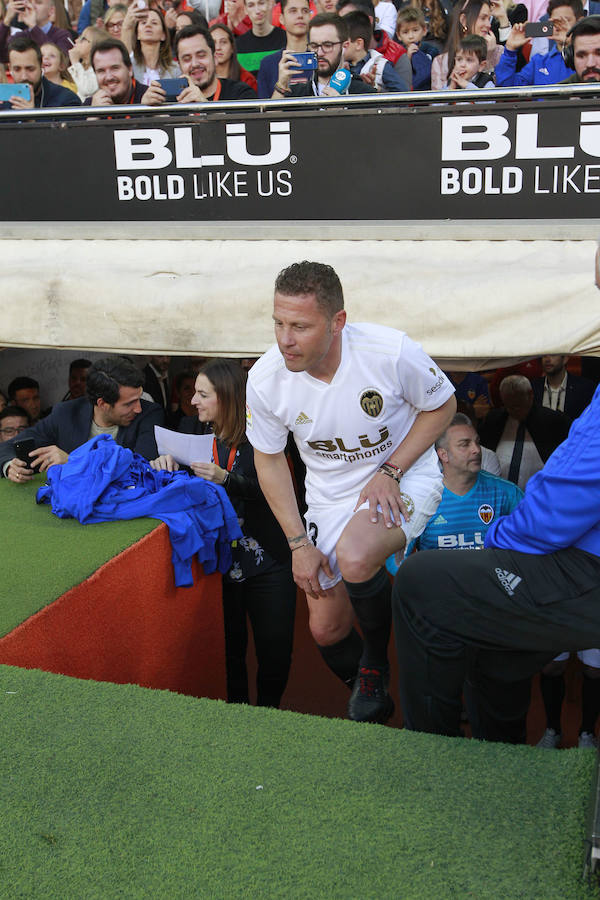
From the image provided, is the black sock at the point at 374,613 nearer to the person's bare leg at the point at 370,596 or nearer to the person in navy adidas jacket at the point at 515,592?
the person's bare leg at the point at 370,596

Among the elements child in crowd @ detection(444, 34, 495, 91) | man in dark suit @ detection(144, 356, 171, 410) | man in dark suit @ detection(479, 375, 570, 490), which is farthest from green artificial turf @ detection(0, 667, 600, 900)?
child in crowd @ detection(444, 34, 495, 91)

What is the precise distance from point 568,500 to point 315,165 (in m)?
3.31

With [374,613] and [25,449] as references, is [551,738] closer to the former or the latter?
[374,613]

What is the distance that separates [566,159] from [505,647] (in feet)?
10.3

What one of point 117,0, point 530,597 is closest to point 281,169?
point 530,597

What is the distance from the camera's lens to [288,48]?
641cm

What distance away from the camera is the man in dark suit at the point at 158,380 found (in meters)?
6.88

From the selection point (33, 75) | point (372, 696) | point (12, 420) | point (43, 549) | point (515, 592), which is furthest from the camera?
point (33, 75)

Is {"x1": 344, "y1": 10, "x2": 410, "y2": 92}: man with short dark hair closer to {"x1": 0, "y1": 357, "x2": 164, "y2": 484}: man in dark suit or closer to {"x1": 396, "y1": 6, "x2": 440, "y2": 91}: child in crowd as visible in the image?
{"x1": 396, "y1": 6, "x2": 440, "y2": 91}: child in crowd

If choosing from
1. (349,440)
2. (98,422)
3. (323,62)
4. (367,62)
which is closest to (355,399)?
(349,440)

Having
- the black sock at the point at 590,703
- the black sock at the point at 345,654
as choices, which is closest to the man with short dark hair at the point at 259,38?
the black sock at the point at 345,654

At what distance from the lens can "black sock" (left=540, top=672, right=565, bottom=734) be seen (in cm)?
451

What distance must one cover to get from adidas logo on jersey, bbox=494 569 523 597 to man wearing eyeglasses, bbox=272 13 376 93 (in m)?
3.97

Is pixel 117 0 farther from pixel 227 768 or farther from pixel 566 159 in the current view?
pixel 227 768
